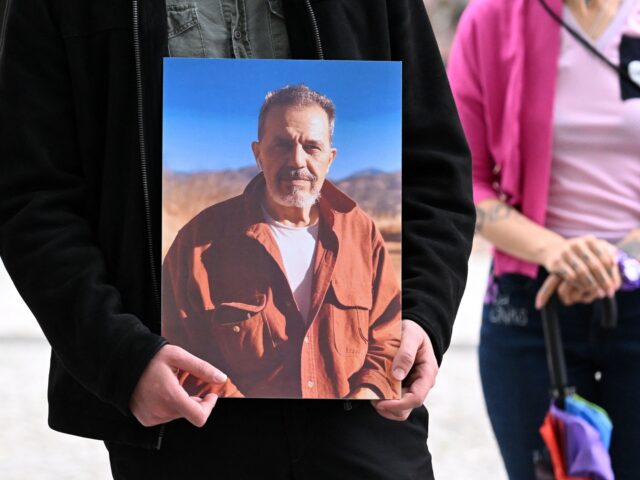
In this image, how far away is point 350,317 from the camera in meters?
1.42

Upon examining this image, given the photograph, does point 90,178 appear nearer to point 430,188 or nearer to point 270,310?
point 270,310

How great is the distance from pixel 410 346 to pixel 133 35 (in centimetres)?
52

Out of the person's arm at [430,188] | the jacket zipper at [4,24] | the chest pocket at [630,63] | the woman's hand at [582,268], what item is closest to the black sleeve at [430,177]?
the person's arm at [430,188]

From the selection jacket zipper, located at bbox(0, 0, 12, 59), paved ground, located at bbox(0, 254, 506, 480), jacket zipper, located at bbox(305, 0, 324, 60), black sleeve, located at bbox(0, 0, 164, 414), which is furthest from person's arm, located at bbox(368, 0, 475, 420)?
paved ground, located at bbox(0, 254, 506, 480)

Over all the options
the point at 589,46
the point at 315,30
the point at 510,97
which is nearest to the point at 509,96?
the point at 510,97

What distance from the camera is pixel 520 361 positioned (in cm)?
255

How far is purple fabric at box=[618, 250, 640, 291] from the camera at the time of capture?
95.2 inches

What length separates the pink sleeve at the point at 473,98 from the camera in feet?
8.57

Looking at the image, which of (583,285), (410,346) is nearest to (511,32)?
(583,285)

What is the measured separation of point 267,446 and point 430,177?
1.42ft

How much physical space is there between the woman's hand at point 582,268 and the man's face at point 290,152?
114 cm

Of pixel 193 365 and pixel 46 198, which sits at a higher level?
pixel 46 198

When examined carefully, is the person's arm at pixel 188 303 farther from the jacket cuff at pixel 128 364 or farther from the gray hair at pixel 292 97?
the gray hair at pixel 292 97

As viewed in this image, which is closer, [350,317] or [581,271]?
[350,317]
